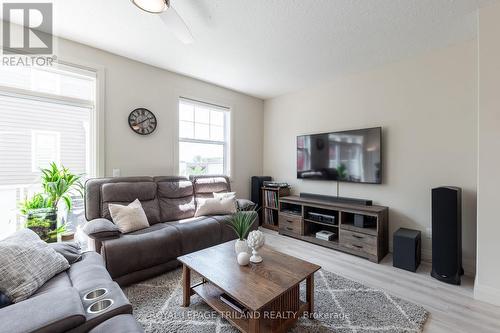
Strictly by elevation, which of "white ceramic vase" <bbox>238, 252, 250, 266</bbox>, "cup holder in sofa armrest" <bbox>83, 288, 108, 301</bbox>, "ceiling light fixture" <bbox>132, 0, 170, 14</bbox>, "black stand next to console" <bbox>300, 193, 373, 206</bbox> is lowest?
"white ceramic vase" <bbox>238, 252, 250, 266</bbox>

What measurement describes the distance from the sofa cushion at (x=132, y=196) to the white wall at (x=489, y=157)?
3365 millimetres

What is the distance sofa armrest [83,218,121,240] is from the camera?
206 centimetres

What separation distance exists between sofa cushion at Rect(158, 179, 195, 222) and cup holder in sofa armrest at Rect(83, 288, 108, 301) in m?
1.66

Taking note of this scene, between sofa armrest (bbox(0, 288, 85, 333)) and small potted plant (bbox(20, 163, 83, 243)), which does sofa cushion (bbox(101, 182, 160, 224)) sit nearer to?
small potted plant (bbox(20, 163, 83, 243))

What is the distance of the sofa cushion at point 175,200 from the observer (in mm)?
2953

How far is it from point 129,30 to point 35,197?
200 centimetres

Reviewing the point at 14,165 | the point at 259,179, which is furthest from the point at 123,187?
the point at 259,179

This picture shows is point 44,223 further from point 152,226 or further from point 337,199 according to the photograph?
point 337,199

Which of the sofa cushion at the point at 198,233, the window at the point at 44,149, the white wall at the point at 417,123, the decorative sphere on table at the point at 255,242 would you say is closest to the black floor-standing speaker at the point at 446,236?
the white wall at the point at 417,123

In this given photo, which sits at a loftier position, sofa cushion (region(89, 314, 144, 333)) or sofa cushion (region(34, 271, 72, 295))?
sofa cushion (region(89, 314, 144, 333))

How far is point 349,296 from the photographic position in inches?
78.4

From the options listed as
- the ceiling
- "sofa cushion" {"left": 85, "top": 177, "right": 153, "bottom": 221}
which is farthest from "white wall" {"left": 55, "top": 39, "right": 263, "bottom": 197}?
"sofa cushion" {"left": 85, "top": 177, "right": 153, "bottom": 221}

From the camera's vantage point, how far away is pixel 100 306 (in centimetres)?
110

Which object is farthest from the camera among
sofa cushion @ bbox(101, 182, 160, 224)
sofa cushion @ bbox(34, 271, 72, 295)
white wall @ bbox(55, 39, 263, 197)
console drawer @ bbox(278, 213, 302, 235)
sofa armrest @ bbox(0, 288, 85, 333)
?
console drawer @ bbox(278, 213, 302, 235)
